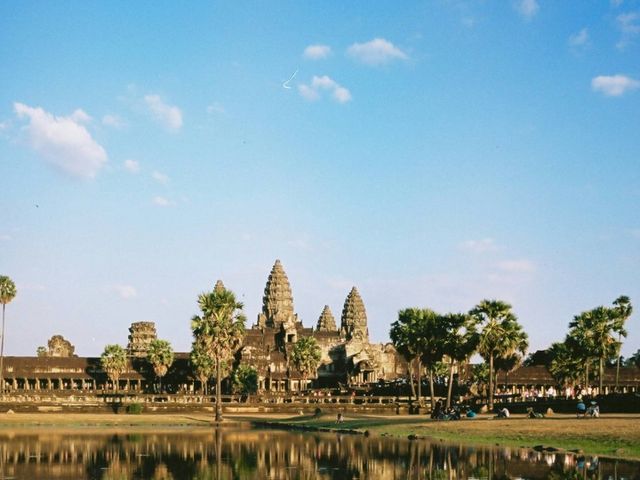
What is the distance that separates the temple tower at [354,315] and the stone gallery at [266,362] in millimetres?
1501

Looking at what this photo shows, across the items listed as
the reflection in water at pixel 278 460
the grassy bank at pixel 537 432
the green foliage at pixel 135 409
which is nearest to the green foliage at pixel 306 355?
the green foliage at pixel 135 409

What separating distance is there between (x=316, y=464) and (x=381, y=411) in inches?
1716

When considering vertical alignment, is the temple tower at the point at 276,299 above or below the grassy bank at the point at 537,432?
above

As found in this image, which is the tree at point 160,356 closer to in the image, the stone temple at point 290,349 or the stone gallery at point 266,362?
the stone gallery at point 266,362

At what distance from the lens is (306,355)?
110 metres

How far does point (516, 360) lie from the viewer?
8375 centimetres

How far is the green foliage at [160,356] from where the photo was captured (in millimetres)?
110125

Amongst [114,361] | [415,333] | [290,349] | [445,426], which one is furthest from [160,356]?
[445,426]

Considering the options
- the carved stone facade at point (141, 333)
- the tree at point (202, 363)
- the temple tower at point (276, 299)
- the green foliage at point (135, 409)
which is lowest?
the green foliage at point (135, 409)

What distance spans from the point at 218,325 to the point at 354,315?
95.7 metres

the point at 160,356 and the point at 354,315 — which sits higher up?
the point at 354,315

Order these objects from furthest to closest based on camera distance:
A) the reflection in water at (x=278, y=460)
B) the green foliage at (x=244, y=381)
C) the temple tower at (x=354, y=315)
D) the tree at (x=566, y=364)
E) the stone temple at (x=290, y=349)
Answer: the temple tower at (x=354, y=315)
the stone temple at (x=290, y=349)
the green foliage at (x=244, y=381)
the tree at (x=566, y=364)
the reflection in water at (x=278, y=460)

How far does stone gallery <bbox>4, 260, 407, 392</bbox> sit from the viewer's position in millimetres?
117000

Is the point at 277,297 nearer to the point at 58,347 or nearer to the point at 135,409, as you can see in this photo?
the point at 58,347
